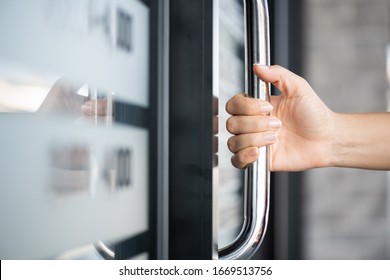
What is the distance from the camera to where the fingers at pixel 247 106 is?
0.33 metres

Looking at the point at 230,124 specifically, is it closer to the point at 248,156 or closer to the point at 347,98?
the point at 248,156

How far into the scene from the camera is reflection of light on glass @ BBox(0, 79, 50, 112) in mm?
239

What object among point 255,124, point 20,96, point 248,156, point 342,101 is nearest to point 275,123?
point 255,124

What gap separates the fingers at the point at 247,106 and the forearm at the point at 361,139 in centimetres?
26

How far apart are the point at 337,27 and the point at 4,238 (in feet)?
3.83

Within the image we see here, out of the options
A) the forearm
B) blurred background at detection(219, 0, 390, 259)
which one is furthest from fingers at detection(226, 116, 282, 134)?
blurred background at detection(219, 0, 390, 259)

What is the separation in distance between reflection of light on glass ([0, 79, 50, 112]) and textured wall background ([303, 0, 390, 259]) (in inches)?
42.3

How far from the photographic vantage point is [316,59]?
1264 mm

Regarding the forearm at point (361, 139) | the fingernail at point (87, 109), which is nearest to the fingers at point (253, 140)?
the fingernail at point (87, 109)

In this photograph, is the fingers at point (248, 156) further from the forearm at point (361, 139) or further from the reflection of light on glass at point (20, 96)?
the forearm at point (361, 139)

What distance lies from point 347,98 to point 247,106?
979mm
